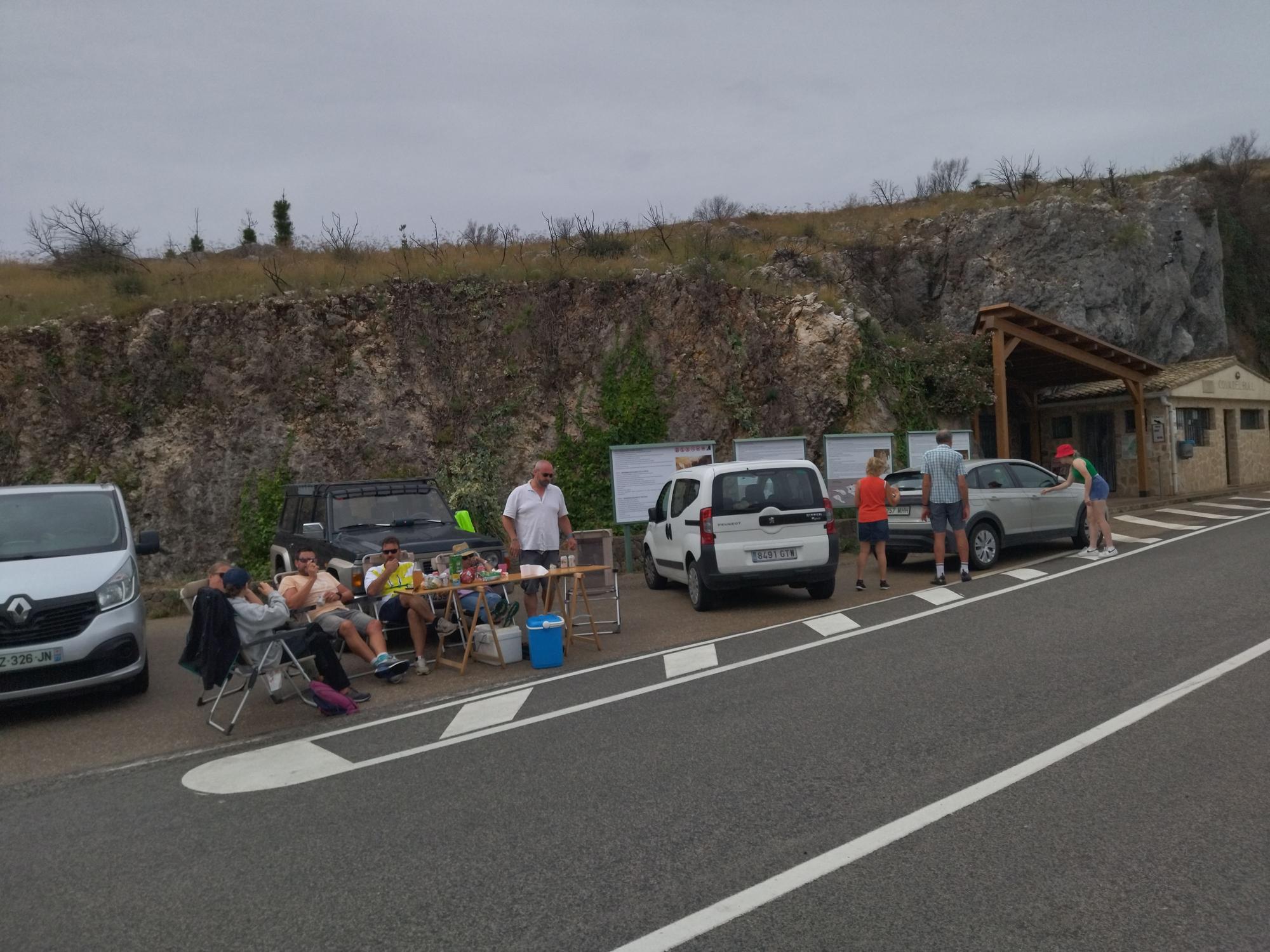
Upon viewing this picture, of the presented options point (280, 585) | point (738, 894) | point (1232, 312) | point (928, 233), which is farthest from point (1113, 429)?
point (738, 894)

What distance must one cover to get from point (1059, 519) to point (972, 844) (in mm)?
11973

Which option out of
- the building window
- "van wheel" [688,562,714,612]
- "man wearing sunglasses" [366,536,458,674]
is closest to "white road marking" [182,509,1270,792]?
"van wheel" [688,562,714,612]

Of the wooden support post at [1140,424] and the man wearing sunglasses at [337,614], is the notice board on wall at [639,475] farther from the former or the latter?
the wooden support post at [1140,424]

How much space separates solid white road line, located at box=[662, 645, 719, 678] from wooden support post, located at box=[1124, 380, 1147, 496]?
20.1 meters

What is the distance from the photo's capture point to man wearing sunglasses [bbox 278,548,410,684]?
8430 millimetres

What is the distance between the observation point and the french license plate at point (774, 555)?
11367 millimetres

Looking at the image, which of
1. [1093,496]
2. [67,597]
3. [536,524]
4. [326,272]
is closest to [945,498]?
[1093,496]

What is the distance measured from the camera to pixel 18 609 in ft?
24.7

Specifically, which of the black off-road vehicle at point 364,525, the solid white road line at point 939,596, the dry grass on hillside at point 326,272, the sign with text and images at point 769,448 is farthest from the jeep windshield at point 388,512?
the dry grass on hillside at point 326,272

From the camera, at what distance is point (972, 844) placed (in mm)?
4188

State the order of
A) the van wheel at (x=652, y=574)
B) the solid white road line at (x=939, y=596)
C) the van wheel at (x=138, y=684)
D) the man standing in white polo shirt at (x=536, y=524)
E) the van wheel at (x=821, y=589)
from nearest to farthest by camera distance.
Answer: the van wheel at (x=138, y=684), the man standing in white polo shirt at (x=536, y=524), the solid white road line at (x=939, y=596), the van wheel at (x=821, y=589), the van wheel at (x=652, y=574)

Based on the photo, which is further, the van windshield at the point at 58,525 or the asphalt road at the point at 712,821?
the van windshield at the point at 58,525

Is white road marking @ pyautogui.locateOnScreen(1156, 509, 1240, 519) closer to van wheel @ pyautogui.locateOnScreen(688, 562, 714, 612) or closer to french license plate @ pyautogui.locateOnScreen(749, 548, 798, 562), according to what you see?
french license plate @ pyautogui.locateOnScreen(749, 548, 798, 562)

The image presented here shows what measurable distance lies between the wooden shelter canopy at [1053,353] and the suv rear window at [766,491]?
10.9 m
